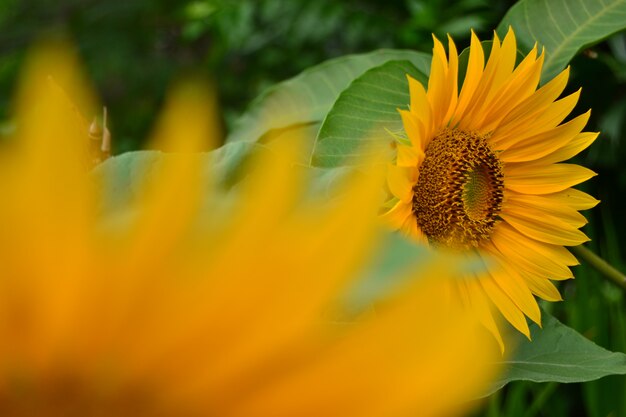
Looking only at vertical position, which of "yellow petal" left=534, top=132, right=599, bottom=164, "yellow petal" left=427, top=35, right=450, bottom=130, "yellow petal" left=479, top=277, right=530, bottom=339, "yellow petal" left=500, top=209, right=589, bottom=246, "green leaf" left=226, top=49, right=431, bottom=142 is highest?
"green leaf" left=226, top=49, right=431, bottom=142

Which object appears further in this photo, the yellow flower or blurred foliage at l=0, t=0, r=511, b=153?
blurred foliage at l=0, t=0, r=511, b=153

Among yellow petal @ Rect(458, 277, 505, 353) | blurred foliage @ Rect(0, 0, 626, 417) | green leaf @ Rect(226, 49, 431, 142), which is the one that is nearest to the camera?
yellow petal @ Rect(458, 277, 505, 353)

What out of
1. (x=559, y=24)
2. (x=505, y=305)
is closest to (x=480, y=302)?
(x=505, y=305)

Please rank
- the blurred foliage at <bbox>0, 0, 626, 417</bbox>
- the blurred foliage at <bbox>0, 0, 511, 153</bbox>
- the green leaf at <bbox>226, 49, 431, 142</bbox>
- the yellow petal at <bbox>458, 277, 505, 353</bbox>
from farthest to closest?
the blurred foliage at <bbox>0, 0, 511, 153</bbox> → the blurred foliage at <bbox>0, 0, 626, 417</bbox> → the green leaf at <bbox>226, 49, 431, 142</bbox> → the yellow petal at <bbox>458, 277, 505, 353</bbox>

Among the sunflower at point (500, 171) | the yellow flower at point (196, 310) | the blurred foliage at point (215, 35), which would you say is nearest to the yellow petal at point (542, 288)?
the sunflower at point (500, 171)

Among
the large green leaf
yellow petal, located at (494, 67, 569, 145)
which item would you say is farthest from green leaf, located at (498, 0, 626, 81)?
the large green leaf

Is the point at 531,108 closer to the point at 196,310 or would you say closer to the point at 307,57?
the point at 196,310

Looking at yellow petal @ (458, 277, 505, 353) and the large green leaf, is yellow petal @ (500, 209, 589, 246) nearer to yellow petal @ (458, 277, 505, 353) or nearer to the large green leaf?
yellow petal @ (458, 277, 505, 353)
